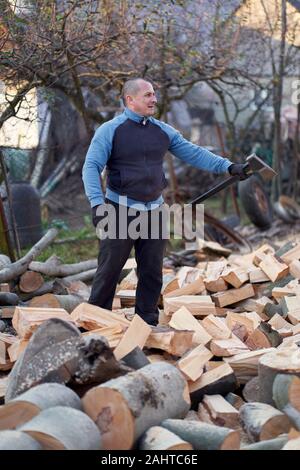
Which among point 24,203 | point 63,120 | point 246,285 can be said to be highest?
point 63,120

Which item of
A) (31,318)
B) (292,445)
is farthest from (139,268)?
(292,445)

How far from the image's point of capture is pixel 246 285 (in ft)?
20.9

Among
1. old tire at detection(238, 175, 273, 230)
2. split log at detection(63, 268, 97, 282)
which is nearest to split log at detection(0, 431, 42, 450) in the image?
split log at detection(63, 268, 97, 282)

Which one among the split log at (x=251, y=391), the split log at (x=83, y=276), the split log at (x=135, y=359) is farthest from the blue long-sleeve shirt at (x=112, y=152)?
the split log at (x=83, y=276)

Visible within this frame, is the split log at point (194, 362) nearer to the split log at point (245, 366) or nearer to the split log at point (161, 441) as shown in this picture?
the split log at point (245, 366)

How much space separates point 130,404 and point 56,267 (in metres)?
3.46

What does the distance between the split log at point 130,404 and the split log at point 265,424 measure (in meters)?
0.37

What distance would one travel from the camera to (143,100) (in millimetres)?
5094

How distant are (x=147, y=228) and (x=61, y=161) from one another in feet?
25.7

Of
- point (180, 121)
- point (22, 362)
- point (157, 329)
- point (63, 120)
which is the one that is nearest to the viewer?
point (22, 362)

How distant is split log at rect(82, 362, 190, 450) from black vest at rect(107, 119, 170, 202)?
1.70m

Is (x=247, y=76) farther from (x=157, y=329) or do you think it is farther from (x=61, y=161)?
(x=157, y=329)

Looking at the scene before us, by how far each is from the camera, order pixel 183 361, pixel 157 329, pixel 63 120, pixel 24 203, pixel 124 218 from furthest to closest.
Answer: pixel 63 120 < pixel 24 203 < pixel 124 218 < pixel 157 329 < pixel 183 361
